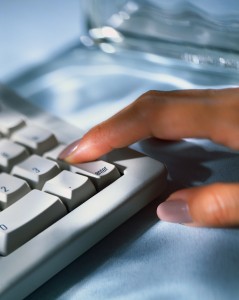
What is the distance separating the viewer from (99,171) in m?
0.38

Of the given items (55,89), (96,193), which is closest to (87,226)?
(96,193)

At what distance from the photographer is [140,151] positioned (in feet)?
1.43

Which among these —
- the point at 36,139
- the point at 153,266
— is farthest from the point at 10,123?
the point at 153,266

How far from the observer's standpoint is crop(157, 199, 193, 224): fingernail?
0.36 metres

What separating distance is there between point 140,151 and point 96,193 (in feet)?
0.25

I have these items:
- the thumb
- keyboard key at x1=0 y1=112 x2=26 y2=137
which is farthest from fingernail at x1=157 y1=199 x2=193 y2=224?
keyboard key at x1=0 y1=112 x2=26 y2=137

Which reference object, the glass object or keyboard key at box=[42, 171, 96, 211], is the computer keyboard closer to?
keyboard key at box=[42, 171, 96, 211]

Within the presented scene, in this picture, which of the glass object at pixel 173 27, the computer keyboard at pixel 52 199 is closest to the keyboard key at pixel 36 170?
the computer keyboard at pixel 52 199

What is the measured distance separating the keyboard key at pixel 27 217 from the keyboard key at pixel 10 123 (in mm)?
75

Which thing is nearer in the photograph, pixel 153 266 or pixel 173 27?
pixel 153 266

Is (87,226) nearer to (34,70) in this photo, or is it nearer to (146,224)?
(146,224)

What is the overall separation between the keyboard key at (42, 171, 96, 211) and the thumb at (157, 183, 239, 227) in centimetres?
4

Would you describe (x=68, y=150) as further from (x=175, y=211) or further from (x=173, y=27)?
(x=173, y=27)

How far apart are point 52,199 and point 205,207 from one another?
3.1 inches
